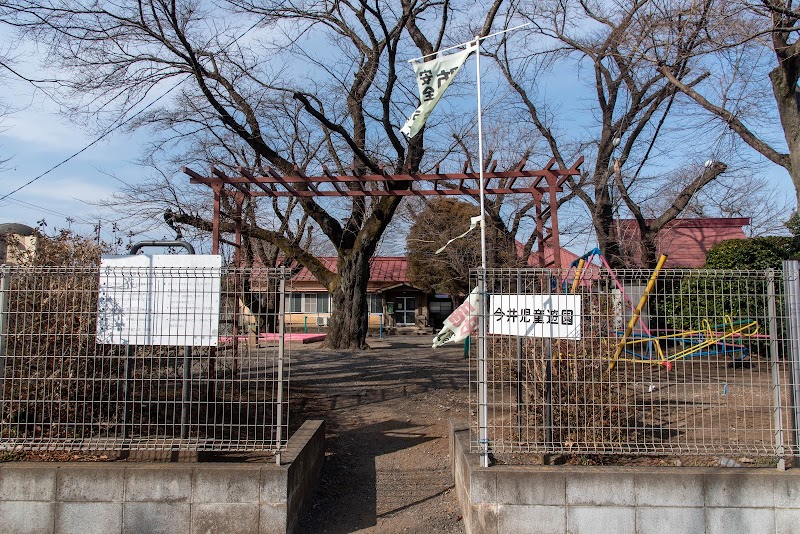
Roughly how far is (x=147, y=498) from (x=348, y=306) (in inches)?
392

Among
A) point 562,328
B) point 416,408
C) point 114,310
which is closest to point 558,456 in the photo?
point 562,328

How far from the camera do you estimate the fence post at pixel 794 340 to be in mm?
4457

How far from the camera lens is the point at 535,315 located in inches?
180

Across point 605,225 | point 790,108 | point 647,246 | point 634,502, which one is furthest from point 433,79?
point 647,246

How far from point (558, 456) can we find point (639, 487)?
0.76m

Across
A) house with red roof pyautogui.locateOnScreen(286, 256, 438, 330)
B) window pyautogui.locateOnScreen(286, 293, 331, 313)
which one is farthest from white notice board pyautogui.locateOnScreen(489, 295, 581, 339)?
window pyautogui.locateOnScreen(286, 293, 331, 313)

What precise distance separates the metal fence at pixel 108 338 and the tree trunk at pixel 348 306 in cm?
894

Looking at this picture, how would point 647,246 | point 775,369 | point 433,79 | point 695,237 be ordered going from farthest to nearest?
1. point 695,237
2. point 647,246
3. point 433,79
4. point 775,369

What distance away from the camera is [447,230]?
19.1 meters

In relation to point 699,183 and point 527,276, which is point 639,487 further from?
point 699,183

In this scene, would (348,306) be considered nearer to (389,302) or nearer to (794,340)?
(794,340)

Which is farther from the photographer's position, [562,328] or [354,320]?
[354,320]

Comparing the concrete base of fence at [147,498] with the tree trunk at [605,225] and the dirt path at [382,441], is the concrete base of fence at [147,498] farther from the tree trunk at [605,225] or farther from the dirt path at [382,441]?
the tree trunk at [605,225]

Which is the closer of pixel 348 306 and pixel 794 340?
pixel 794 340
